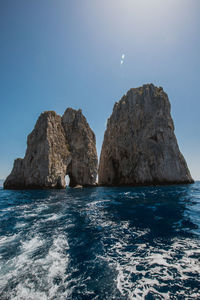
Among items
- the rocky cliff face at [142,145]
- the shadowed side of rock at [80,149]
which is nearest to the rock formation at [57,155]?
the shadowed side of rock at [80,149]

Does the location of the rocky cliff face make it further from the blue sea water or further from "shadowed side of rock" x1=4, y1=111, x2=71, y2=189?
the blue sea water

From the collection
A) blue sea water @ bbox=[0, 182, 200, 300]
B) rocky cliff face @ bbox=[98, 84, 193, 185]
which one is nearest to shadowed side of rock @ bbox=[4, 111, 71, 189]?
rocky cliff face @ bbox=[98, 84, 193, 185]

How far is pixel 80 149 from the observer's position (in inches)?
1913

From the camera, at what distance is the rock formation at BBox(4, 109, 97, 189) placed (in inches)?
1419

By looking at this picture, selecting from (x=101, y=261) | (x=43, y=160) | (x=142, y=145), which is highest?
(x=142, y=145)

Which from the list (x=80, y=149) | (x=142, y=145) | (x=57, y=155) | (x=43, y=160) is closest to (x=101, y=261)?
(x=43, y=160)

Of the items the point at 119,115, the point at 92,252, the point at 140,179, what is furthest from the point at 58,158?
the point at 92,252

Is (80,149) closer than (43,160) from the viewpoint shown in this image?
No

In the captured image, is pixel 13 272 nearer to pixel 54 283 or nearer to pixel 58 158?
pixel 54 283

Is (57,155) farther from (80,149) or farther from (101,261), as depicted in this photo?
(101,261)

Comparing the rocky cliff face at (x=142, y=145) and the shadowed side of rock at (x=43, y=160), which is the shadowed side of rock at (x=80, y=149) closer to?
the shadowed side of rock at (x=43, y=160)

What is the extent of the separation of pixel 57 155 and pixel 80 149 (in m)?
10.1

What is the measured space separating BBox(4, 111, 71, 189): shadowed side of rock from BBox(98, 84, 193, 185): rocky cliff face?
19586 mm

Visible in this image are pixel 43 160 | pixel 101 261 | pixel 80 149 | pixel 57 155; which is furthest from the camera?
pixel 80 149
